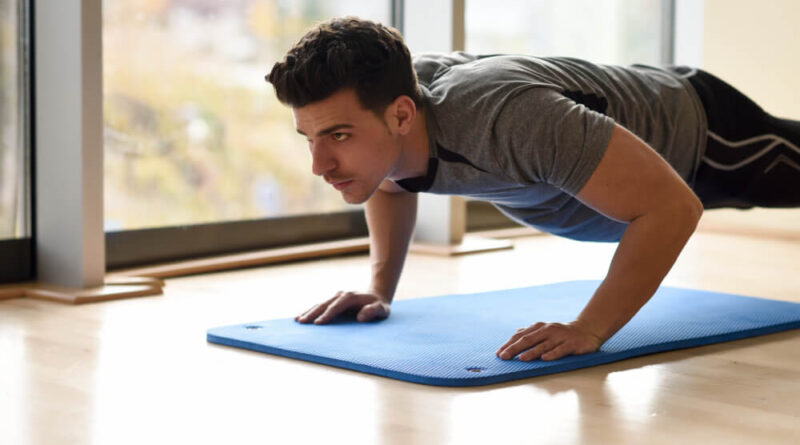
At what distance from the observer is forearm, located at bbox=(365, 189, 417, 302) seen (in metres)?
2.01

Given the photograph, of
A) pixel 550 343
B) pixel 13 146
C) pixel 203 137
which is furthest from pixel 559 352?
pixel 203 137

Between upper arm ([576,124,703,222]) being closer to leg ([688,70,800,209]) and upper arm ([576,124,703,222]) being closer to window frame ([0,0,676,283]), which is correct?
leg ([688,70,800,209])

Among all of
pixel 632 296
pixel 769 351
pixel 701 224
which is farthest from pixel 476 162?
pixel 701 224

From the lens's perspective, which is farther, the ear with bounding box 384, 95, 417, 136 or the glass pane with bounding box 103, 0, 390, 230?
the glass pane with bounding box 103, 0, 390, 230

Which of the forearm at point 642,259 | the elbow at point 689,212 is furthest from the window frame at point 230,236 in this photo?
the elbow at point 689,212

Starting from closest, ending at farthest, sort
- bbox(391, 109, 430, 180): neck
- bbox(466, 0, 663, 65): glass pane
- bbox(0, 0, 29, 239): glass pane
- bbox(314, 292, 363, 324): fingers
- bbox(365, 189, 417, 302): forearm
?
1. bbox(391, 109, 430, 180): neck
2. bbox(314, 292, 363, 324): fingers
3. bbox(365, 189, 417, 302): forearm
4. bbox(0, 0, 29, 239): glass pane
5. bbox(466, 0, 663, 65): glass pane

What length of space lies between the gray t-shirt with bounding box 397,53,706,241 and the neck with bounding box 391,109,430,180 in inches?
0.5

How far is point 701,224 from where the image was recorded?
4102mm

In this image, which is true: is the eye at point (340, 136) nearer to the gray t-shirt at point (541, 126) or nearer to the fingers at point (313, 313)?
the gray t-shirt at point (541, 126)

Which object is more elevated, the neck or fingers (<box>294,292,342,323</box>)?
the neck

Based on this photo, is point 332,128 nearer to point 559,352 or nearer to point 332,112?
point 332,112

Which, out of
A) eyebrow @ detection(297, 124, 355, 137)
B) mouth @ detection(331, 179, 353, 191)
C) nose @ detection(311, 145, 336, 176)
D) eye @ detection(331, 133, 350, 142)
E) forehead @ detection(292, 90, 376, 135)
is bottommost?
mouth @ detection(331, 179, 353, 191)

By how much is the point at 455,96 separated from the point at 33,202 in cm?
133

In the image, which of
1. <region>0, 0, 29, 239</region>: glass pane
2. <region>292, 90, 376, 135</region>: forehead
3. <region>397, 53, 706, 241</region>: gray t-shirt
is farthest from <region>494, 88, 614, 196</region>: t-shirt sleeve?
<region>0, 0, 29, 239</region>: glass pane
